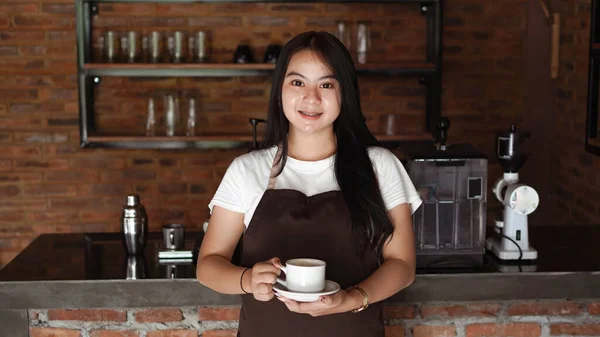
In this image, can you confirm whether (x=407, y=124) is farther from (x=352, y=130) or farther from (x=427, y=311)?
(x=352, y=130)

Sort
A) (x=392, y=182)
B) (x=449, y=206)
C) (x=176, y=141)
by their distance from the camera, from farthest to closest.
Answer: (x=176, y=141), (x=449, y=206), (x=392, y=182)

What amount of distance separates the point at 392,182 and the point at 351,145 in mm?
137

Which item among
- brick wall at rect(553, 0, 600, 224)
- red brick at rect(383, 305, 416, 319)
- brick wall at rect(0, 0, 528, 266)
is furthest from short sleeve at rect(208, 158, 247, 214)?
brick wall at rect(0, 0, 528, 266)

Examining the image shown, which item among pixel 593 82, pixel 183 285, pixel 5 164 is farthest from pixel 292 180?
pixel 5 164

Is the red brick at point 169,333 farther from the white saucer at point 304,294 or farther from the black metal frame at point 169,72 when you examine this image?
the black metal frame at point 169,72

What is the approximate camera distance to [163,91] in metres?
4.60

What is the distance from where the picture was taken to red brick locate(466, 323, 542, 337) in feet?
8.46

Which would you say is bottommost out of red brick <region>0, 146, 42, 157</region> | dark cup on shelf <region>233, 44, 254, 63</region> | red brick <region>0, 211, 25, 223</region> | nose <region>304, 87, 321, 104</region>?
red brick <region>0, 211, 25, 223</region>

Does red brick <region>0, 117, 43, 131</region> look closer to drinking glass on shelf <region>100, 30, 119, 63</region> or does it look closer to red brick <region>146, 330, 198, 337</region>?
drinking glass on shelf <region>100, 30, 119, 63</region>

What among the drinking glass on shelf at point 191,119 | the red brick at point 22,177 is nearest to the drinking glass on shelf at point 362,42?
the drinking glass on shelf at point 191,119

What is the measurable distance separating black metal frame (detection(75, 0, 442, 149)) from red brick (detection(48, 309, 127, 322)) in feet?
6.57

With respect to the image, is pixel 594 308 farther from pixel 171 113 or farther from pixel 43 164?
pixel 43 164

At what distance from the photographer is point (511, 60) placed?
185 inches

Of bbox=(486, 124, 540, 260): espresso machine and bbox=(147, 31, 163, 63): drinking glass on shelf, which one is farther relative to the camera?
bbox=(147, 31, 163, 63): drinking glass on shelf
